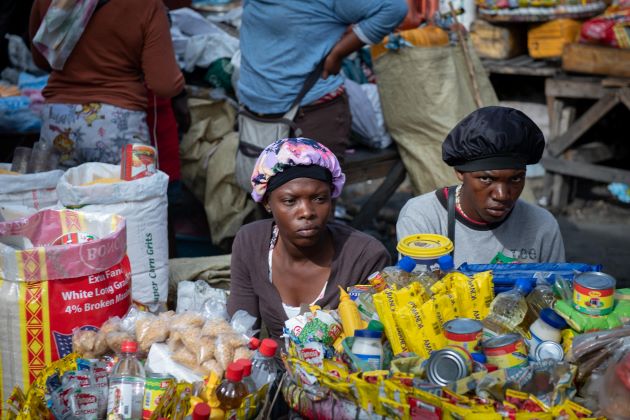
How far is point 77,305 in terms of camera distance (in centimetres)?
273

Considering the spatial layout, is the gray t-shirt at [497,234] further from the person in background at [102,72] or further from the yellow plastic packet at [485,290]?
the person in background at [102,72]

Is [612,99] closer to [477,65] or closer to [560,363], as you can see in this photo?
[477,65]

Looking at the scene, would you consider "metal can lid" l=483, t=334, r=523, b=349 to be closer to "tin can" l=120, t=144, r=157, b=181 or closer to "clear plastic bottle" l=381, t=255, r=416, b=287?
"clear plastic bottle" l=381, t=255, r=416, b=287

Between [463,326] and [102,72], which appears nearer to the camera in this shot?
[463,326]

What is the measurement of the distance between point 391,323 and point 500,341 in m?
0.29

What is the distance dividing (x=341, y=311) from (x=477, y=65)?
3.80 metres

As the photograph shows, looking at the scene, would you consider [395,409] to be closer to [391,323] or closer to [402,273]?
[391,323]

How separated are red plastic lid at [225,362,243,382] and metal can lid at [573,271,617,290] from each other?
0.92 m

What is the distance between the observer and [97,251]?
2746mm

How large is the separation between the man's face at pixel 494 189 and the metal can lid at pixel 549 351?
0.93 meters

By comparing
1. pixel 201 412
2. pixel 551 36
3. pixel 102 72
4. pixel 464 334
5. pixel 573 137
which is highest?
pixel 464 334

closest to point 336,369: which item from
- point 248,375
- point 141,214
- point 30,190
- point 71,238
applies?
point 248,375

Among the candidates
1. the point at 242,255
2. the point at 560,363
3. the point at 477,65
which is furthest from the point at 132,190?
the point at 477,65

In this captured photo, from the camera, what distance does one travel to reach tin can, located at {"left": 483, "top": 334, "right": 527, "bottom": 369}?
2.02 m
